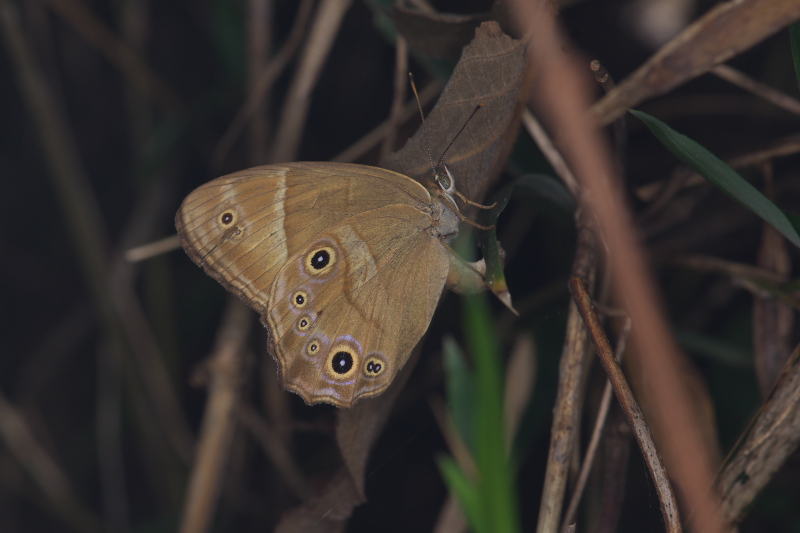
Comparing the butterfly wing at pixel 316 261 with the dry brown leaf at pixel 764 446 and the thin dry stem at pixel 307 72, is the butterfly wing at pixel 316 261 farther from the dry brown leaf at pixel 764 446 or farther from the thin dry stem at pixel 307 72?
the dry brown leaf at pixel 764 446

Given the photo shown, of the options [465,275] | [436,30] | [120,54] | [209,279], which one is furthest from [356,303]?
[120,54]

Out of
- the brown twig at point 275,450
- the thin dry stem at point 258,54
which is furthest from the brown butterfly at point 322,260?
the brown twig at point 275,450

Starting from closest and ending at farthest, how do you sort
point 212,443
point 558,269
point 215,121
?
point 212,443, point 558,269, point 215,121

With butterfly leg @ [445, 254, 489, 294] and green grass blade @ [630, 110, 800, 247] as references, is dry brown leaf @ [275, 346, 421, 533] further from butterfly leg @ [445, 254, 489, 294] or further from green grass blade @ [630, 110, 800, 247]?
green grass blade @ [630, 110, 800, 247]

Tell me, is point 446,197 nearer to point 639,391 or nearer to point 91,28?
point 639,391

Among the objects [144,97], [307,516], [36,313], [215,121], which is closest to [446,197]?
[307,516]

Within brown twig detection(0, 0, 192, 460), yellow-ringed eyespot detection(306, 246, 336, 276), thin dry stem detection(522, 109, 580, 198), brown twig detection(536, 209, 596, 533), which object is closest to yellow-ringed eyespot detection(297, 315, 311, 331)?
yellow-ringed eyespot detection(306, 246, 336, 276)
